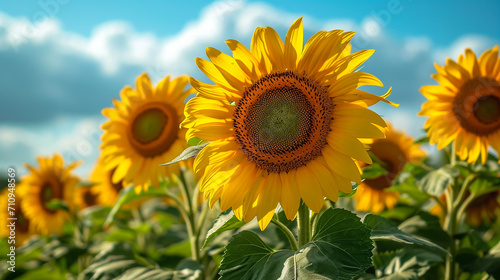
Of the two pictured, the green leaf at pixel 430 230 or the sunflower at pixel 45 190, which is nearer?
the green leaf at pixel 430 230

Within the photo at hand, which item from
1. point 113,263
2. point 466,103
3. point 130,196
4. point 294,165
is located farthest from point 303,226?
point 466,103

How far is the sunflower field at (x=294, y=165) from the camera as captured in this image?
2.04m

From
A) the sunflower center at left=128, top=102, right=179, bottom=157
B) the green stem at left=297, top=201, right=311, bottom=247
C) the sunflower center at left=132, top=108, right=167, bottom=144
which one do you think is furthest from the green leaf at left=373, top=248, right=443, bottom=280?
the sunflower center at left=132, top=108, right=167, bottom=144

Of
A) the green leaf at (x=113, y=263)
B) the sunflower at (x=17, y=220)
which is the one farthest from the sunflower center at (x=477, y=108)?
the sunflower at (x=17, y=220)

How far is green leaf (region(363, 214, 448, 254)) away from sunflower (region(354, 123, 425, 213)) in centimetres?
234

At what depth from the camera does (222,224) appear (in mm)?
2152

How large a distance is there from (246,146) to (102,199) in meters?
4.15

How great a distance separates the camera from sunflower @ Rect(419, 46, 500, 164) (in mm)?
3537

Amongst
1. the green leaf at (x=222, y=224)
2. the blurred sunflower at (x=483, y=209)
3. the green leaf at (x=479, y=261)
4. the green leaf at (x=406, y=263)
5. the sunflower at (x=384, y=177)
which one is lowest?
the blurred sunflower at (x=483, y=209)

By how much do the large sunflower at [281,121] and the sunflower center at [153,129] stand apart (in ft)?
4.59

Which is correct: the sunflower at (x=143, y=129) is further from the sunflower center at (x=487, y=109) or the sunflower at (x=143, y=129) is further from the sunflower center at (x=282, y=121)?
the sunflower center at (x=487, y=109)

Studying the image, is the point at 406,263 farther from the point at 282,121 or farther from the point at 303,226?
the point at 282,121

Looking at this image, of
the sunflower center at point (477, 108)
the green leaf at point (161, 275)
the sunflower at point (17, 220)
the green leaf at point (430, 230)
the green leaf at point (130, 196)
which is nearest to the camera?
the green leaf at point (161, 275)

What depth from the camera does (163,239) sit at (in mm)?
4719
